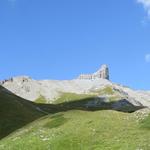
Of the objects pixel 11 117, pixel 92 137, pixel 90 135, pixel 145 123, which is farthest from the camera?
pixel 11 117

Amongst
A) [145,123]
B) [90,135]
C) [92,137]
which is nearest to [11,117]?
[145,123]

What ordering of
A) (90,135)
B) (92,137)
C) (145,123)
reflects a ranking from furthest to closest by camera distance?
(145,123) → (90,135) → (92,137)

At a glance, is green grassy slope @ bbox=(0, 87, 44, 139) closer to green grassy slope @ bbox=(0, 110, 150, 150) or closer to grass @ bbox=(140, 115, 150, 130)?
green grassy slope @ bbox=(0, 110, 150, 150)

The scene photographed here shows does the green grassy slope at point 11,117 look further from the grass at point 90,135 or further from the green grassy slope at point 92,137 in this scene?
the green grassy slope at point 92,137

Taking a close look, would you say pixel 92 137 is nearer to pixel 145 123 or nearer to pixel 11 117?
pixel 145 123

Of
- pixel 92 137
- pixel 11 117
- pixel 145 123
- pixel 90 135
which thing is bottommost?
pixel 92 137

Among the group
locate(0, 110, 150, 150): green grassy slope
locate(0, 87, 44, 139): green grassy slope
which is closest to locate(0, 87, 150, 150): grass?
locate(0, 110, 150, 150): green grassy slope

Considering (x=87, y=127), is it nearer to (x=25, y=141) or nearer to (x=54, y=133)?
(x=54, y=133)

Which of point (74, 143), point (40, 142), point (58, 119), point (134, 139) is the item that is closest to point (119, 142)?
point (134, 139)

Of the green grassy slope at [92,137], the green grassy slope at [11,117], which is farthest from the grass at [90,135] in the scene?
the green grassy slope at [11,117]

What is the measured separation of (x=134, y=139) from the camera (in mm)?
39969

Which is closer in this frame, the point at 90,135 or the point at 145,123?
the point at 90,135

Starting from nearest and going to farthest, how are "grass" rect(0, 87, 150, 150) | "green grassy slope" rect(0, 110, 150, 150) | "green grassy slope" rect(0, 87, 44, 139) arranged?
"green grassy slope" rect(0, 110, 150, 150), "grass" rect(0, 87, 150, 150), "green grassy slope" rect(0, 87, 44, 139)

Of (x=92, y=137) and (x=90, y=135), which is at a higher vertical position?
(x=90, y=135)
